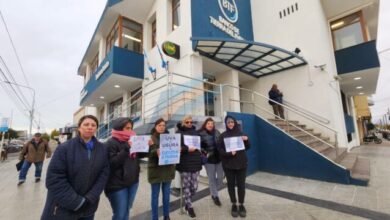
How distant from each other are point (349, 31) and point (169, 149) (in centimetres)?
1140

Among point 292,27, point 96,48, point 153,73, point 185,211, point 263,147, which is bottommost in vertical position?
point 185,211

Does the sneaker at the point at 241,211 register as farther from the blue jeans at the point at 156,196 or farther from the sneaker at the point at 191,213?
the blue jeans at the point at 156,196

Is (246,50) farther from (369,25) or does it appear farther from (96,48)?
(96,48)

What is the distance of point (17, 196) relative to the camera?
4582 mm

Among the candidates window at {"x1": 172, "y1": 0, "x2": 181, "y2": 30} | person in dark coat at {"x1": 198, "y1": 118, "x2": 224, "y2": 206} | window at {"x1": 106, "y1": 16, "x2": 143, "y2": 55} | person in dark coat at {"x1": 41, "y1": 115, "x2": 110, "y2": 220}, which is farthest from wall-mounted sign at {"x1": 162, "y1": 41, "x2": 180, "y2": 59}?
person in dark coat at {"x1": 41, "y1": 115, "x2": 110, "y2": 220}

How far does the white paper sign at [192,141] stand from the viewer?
10.2ft

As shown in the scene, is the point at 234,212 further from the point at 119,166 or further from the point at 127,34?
the point at 127,34

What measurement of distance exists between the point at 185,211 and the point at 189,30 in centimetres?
662

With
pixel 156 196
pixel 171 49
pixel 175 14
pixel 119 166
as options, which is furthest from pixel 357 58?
pixel 119 166

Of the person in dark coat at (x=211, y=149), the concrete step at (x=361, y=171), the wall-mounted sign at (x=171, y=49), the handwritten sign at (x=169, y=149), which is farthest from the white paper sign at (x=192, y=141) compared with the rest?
the wall-mounted sign at (x=171, y=49)

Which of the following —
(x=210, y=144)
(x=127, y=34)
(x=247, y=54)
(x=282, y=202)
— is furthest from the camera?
(x=127, y=34)

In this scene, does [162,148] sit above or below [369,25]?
below

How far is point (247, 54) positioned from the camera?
790cm

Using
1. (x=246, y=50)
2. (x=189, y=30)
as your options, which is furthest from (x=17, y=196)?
(x=246, y=50)
